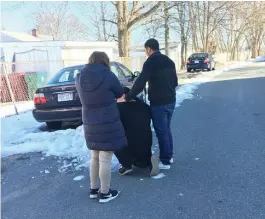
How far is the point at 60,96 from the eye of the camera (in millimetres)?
7504

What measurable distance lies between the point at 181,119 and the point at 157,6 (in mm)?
12078

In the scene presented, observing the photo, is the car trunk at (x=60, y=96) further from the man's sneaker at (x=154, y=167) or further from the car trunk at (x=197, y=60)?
the car trunk at (x=197, y=60)

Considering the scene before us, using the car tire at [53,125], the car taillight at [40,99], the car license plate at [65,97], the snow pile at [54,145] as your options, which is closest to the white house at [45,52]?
the car tire at [53,125]

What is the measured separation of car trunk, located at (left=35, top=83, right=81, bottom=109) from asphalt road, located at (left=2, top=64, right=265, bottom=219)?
1.84 m

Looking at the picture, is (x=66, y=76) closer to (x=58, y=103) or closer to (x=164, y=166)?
(x=58, y=103)

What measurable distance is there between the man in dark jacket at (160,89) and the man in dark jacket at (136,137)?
15 centimetres

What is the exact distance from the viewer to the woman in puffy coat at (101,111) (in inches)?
147

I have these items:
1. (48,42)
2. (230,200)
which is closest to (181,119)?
(230,200)

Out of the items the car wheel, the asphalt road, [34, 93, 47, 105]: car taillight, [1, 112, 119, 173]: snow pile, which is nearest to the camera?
the asphalt road

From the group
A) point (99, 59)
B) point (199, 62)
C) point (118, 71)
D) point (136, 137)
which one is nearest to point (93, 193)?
point (136, 137)

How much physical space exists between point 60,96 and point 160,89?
342 cm

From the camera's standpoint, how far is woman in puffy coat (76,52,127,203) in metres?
3.73

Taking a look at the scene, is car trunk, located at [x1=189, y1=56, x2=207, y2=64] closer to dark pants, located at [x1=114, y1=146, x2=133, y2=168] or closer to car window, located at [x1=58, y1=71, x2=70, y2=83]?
car window, located at [x1=58, y1=71, x2=70, y2=83]

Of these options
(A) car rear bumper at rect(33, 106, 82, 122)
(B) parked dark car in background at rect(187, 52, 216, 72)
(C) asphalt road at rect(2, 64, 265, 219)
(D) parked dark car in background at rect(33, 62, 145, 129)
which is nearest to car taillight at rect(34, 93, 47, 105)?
(D) parked dark car in background at rect(33, 62, 145, 129)
